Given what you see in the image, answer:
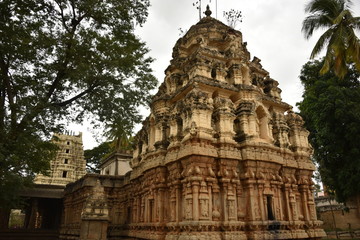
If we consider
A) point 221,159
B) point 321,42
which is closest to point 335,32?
point 321,42

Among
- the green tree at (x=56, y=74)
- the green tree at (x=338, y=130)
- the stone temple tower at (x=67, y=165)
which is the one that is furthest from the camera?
the stone temple tower at (x=67, y=165)

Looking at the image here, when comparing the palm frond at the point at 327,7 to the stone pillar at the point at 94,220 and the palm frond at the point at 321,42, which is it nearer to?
the palm frond at the point at 321,42

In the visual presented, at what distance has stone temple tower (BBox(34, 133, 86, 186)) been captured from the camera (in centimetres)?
3541

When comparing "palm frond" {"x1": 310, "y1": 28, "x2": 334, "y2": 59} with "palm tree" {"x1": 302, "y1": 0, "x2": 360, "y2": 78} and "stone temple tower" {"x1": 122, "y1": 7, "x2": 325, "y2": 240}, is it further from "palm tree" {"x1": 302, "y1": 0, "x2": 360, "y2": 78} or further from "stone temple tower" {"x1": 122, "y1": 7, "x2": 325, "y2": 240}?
"stone temple tower" {"x1": 122, "y1": 7, "x2": 325, "y2": 240}

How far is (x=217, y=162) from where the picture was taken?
431 inches

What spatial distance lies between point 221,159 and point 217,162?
24 cm

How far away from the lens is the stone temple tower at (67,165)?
35406 millimetres

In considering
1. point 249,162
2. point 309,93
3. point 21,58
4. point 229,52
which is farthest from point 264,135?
point 309,93

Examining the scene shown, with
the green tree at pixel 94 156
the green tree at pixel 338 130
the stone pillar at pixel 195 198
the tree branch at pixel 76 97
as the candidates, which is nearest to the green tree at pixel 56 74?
the tree branch at pixel 76 97

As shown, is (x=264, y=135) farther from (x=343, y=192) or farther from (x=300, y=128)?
(x=343, y=192)

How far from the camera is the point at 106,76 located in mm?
11922

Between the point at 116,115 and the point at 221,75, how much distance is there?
16.6 ft

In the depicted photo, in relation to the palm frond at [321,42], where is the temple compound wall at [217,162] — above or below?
below

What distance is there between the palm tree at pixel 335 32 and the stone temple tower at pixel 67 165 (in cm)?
3031
